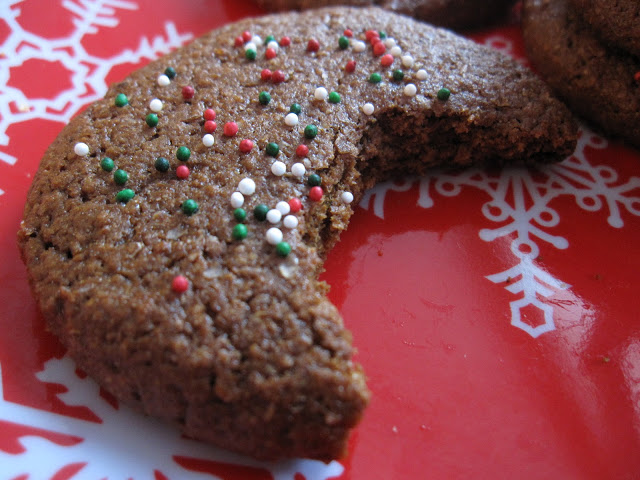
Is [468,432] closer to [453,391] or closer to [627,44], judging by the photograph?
[453,391]

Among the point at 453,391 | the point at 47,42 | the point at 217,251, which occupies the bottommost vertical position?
the point at 453,391

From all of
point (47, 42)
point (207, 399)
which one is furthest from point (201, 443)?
point (47, 42)

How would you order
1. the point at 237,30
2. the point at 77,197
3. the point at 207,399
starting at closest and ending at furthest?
1. the point at 207,399
2. the point at 77,197
3. the point at 237,30

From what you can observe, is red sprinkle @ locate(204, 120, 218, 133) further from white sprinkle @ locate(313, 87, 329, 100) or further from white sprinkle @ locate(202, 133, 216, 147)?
white sprinkle @ locate(313, 87, 329, 100)

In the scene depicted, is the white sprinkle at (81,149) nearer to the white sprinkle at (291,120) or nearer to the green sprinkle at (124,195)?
the green sprinkle at (124,195)

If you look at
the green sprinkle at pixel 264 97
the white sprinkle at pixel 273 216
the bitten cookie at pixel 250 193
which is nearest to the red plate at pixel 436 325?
the bitten cookie at pixel 250 193

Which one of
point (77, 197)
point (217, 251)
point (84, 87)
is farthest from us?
point (84, 87)

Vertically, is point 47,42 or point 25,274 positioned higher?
point 47,42
